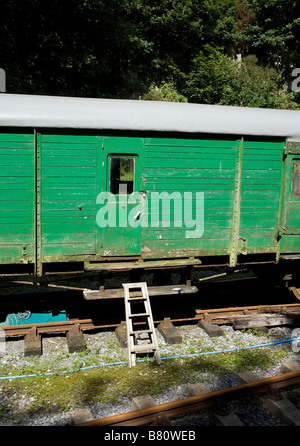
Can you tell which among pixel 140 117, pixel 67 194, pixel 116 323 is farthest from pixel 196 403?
pixel 140 117

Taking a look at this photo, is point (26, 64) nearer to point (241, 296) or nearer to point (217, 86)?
point (217, 86)

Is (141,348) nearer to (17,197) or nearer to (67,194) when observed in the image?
(67,194)

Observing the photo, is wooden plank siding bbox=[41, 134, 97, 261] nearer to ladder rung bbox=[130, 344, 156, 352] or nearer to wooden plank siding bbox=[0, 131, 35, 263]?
wooden plank siding bbox=[0, 131, 35, 263]

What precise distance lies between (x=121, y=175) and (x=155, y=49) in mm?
19131

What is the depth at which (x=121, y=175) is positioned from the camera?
6.37 metres

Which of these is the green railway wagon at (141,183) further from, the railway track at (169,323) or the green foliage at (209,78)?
the green foliage at (209,78)

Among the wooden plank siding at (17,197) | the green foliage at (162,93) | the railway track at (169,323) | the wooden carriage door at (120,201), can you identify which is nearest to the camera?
the wooden plank siding at (17,197)

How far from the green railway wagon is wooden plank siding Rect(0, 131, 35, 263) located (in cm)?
2

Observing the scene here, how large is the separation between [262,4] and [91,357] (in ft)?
80.2

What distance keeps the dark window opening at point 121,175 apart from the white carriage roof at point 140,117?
1.78 feet

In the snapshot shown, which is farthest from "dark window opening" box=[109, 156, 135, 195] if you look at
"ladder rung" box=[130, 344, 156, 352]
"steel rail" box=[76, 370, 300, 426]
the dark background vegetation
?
the dark background vegetation

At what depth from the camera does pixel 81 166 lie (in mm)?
6141

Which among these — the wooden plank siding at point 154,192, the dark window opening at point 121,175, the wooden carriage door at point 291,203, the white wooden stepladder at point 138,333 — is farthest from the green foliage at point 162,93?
the white wooden stepladder at point 138,333

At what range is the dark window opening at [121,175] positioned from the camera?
20.7 ft
